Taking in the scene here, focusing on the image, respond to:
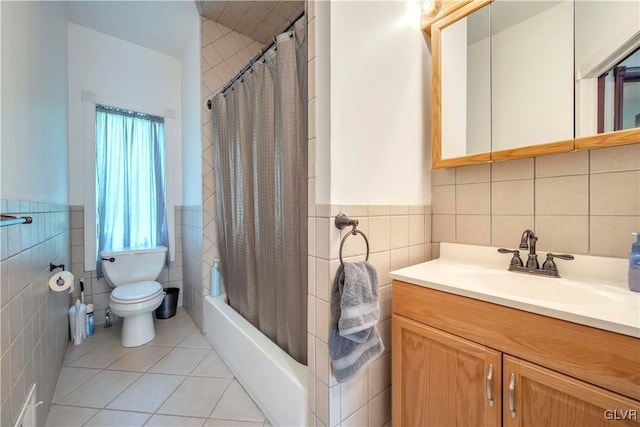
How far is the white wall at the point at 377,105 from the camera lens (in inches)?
37.5

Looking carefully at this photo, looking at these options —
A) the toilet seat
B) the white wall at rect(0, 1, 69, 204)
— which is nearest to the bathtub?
the toilet seat

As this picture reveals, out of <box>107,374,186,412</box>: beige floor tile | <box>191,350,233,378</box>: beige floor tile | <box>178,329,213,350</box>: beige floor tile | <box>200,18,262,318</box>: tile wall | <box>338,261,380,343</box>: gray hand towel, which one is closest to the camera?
<box>338,261,380,343</box>: gray hand towel

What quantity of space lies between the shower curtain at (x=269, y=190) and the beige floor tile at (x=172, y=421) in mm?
511

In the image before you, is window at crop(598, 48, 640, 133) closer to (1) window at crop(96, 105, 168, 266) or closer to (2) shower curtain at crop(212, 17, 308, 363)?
(2) shower curtain at crop(212, 17, 308, 363)

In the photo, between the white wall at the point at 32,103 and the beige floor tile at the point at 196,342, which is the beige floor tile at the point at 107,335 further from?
the white wall at the point at 32,103

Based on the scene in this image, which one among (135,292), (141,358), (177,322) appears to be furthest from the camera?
(177,322)

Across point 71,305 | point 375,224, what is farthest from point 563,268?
point 71,305

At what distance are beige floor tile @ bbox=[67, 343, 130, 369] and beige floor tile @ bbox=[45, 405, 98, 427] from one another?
0.37 metres

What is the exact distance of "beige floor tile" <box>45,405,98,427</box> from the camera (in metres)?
1.25

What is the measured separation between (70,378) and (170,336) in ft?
1.98

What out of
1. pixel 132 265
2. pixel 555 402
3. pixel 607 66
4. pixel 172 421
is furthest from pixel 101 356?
pixel 607 66

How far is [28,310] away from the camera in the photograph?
40.2 inches

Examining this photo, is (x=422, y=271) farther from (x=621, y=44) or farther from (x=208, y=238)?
(x=208, y=238)

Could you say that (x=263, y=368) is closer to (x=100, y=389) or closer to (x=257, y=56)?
(x=100, y=389)
